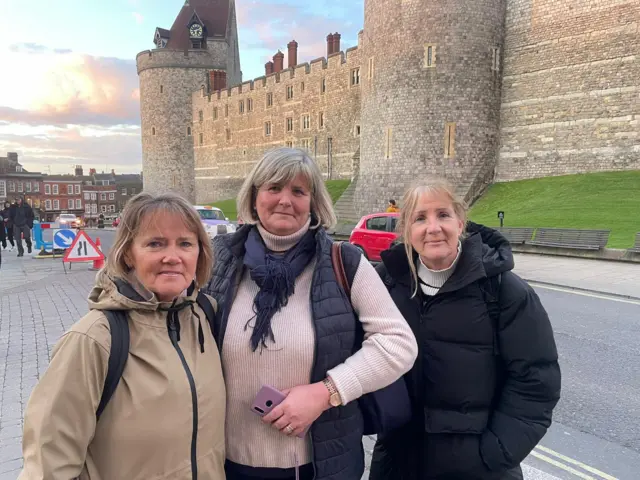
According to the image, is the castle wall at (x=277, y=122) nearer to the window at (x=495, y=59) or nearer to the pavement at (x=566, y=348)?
the window at (x=495, y=59)

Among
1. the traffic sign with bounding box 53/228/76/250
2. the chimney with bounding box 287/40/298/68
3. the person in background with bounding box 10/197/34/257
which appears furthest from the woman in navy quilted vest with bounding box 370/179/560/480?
the chimney with bounding box 287/40/298/68

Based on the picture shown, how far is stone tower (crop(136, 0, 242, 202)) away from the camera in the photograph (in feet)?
151

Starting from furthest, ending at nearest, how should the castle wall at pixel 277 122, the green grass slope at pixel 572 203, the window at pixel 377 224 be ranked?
1. the castle wall at pixel 277 122
2. the green grass slope at pixel 572 203
3. the window at pixel 377 224

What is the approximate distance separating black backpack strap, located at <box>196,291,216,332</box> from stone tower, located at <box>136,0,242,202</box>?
45312 mm

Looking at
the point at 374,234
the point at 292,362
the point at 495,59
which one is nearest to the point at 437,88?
the point at 495,59

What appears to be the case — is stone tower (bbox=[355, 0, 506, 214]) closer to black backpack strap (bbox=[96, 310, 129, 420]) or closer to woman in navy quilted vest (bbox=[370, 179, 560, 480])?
woman in navy quilted vest (bbox=[370, 179, 560, 480])

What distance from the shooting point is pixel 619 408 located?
12.5 feet

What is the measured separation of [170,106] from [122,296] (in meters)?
49.6

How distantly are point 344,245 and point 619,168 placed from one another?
20.7 meters

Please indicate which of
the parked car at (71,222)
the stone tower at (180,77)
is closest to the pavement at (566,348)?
the parked car at (71,222)

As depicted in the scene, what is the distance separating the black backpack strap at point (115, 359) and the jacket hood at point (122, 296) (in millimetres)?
51

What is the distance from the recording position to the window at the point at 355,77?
30.7 m

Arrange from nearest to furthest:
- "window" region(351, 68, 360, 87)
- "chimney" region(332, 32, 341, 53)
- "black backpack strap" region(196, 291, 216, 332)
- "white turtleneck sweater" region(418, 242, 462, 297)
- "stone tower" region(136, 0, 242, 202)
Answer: "black backpack strap" region(196, 291, 216, 332)
"white turtleneck sweater" region(418, 242, 462, 297)
"window" region(351, 68, 360, 87)
"chimney" region(332, 32, 341, 53)
"stone tower" region(136, 0, 242, 202)

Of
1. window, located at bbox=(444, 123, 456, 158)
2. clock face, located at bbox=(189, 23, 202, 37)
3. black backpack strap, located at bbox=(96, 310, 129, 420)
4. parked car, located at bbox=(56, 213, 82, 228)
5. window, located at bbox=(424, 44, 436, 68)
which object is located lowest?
parked car, located at bbox=(56, 213, 82, 228)
